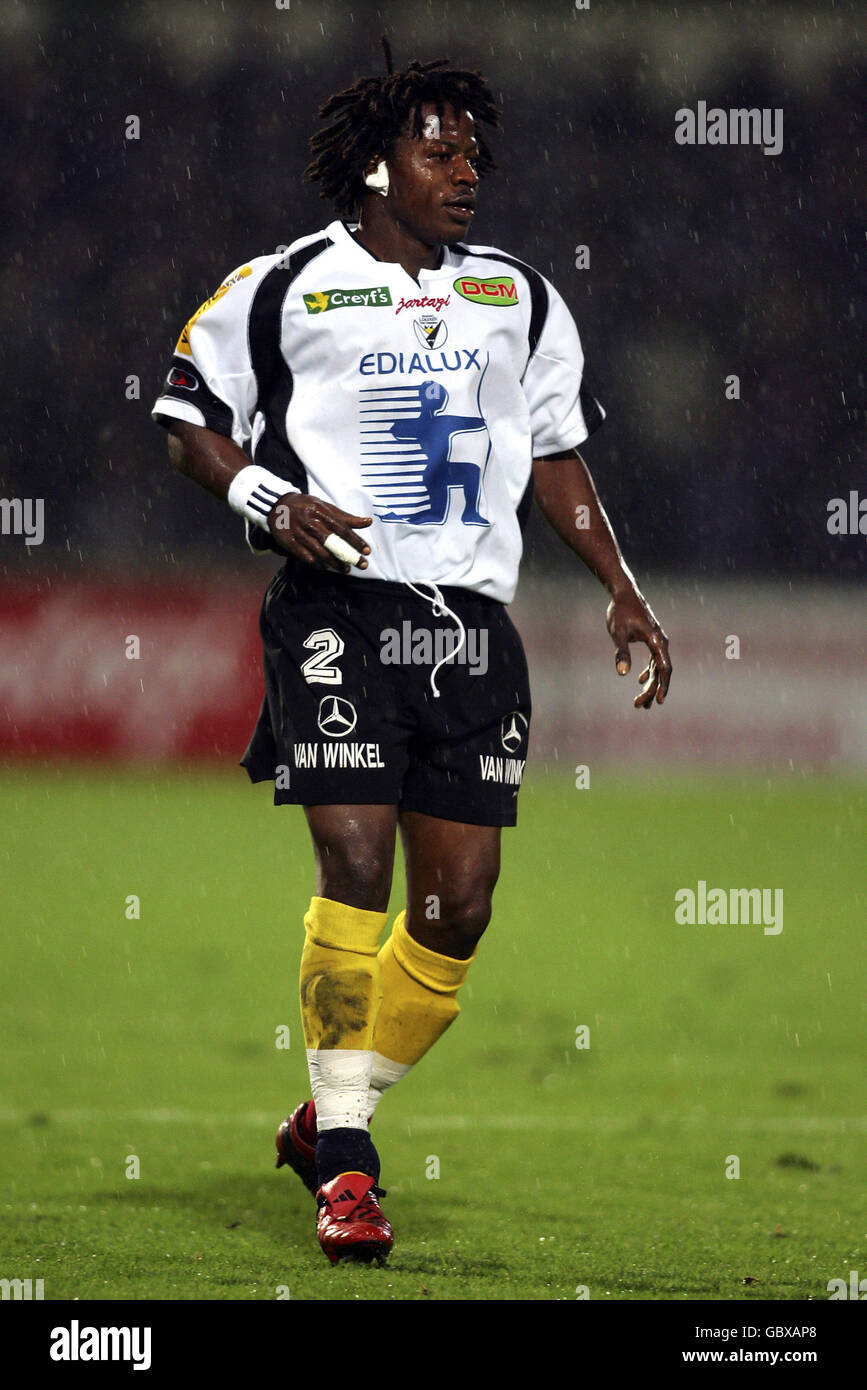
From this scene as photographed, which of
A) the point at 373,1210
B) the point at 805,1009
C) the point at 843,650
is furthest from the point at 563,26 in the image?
the point at 373,1210

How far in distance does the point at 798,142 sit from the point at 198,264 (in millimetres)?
6146

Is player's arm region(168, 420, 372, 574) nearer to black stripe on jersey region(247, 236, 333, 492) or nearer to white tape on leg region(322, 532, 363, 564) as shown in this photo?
white tape on leg region(322, 532, 363, 564)

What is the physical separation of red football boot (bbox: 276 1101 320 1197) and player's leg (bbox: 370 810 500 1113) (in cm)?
15

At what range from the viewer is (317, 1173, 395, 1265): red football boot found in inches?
131

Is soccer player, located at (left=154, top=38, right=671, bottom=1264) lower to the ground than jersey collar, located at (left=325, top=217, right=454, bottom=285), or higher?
lower

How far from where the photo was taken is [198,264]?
1855 centimetres

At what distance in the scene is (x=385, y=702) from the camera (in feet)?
12.0

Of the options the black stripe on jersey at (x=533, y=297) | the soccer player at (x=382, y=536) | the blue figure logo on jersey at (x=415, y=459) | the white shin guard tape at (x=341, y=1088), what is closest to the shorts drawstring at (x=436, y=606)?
the soccer player at (x=382, y=536)

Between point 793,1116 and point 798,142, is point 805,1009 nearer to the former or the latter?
point 793,1116

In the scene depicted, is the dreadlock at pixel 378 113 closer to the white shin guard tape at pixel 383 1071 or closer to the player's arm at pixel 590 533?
the player's arm at pixel 590 533

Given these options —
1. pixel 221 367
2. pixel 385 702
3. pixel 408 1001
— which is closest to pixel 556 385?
pixel 221 367

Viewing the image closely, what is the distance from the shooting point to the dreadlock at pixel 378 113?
12.8 ft

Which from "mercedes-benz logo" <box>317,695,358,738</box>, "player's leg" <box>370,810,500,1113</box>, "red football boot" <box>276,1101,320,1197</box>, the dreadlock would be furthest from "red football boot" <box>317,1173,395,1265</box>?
the dreadlock

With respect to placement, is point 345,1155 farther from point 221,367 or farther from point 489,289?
point 489,289
